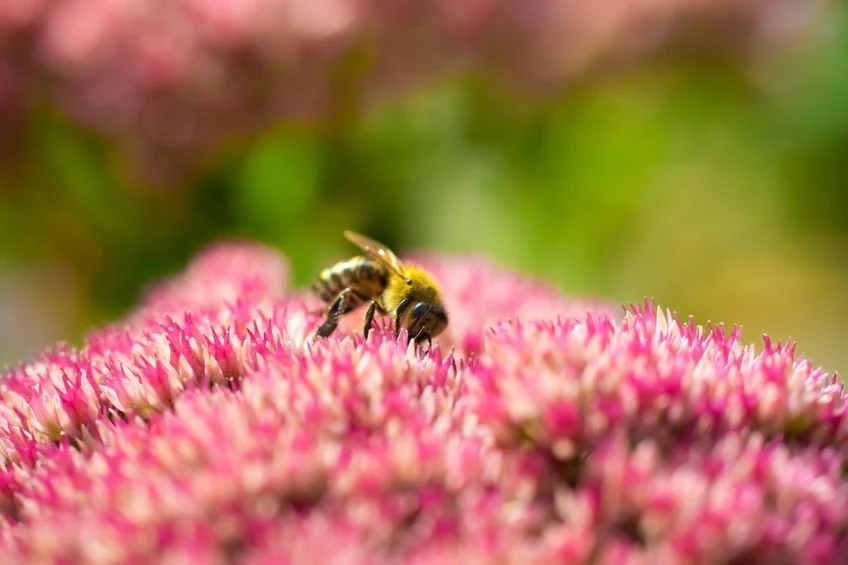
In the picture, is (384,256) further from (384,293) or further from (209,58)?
(209,58)

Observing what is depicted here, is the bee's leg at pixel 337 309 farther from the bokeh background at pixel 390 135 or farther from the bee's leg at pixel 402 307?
the bokeh background at pixel 390 135

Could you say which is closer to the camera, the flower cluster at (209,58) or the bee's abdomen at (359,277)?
the bee's abdomen at (359,277)

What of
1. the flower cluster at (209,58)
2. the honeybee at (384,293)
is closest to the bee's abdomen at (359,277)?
the honeybee at (384,293)

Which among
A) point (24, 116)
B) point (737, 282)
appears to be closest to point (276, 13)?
point (24, 116)

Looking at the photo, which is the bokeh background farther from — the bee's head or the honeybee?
the bee's head

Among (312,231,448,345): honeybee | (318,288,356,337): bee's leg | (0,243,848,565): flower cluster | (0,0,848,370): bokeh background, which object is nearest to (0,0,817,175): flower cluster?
(0,0,848,370): bokeh background

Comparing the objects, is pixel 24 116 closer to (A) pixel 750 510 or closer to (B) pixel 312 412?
(B) pixel 312 412

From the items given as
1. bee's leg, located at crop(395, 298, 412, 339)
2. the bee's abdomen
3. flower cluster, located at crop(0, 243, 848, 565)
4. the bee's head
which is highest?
the bee's abdomen
